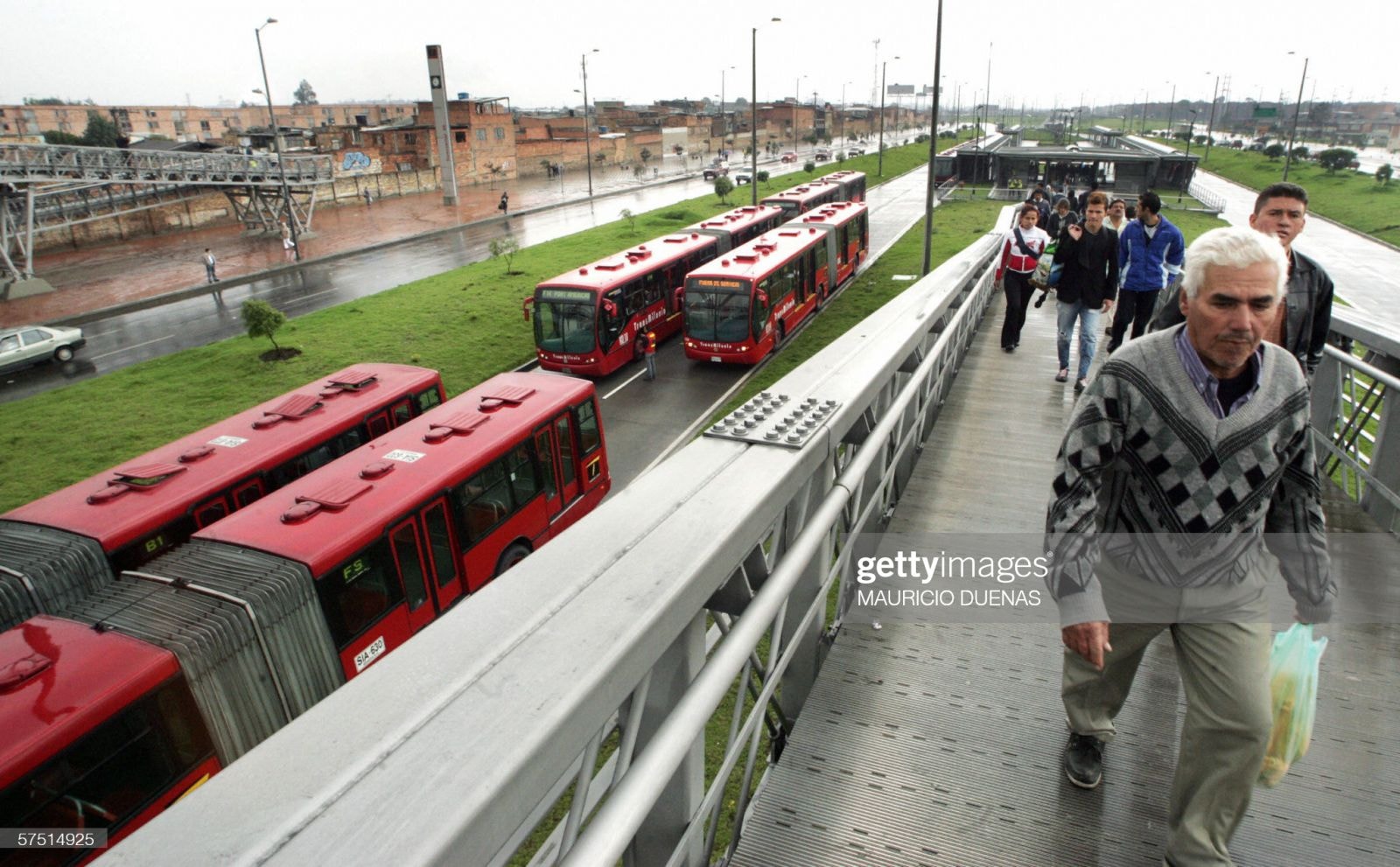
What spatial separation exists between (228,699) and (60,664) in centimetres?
116

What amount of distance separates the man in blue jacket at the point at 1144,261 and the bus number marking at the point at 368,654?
25.2ft

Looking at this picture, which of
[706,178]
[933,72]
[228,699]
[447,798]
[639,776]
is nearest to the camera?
[447,798]

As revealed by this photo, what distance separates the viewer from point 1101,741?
296cm

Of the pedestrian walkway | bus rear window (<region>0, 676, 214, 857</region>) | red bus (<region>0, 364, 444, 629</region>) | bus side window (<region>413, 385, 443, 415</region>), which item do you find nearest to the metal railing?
the pedestrian walkway

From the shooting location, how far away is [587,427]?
1137 centimetres

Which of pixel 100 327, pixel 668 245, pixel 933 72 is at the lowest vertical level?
pixel 100 327

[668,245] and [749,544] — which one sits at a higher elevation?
[749,544]

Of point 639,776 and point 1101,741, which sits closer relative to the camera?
point 639,776

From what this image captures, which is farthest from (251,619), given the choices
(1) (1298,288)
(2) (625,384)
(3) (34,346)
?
(3) (34,346)

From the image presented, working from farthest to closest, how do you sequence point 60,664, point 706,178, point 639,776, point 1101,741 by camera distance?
point 706,178, point 60,664, point 1101,741, point 639,776

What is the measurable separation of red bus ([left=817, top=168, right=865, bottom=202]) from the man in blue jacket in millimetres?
32379

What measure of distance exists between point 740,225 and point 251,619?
21652 mm

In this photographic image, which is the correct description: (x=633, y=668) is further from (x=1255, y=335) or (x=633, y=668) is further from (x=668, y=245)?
(x=668, y=245)

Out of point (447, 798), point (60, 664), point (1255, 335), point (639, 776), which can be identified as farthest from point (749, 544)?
point (60, 664)
